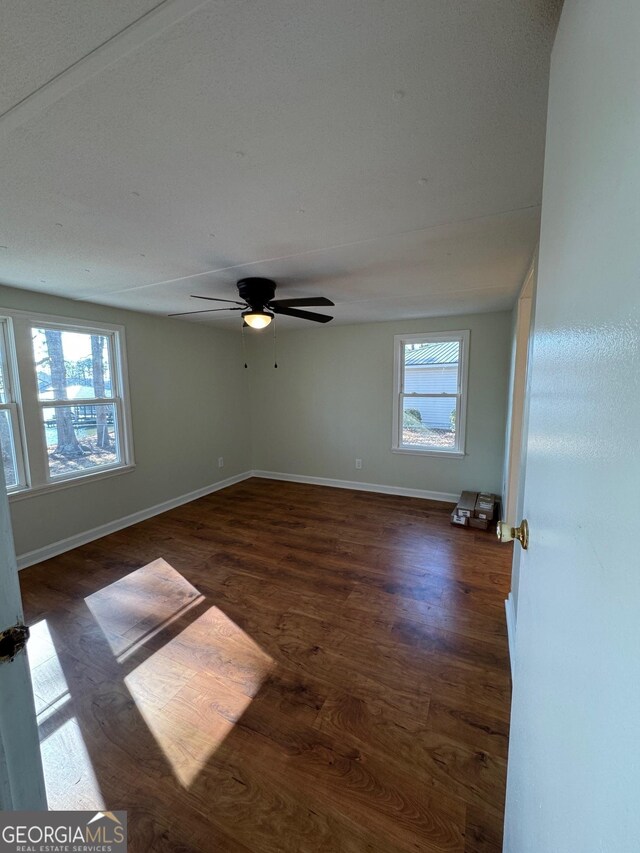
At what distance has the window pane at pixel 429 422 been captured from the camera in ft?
14.1

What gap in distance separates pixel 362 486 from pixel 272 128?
4.25m

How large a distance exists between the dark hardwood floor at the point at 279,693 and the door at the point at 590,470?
0.75 meters

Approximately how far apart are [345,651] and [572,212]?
215 centimetres

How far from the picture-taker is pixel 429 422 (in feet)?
14.5

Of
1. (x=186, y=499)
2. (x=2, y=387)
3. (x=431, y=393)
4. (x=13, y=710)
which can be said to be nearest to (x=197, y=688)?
(x=13, y=710)

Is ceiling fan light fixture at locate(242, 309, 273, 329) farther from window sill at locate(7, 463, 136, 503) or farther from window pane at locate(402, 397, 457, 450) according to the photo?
window pane at locate(402, 397, 457, 450)

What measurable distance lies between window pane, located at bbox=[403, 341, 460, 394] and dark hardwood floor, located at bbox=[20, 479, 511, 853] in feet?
Answer: 6.54

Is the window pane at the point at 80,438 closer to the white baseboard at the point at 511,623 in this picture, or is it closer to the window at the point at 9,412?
the window at the point at 9,412

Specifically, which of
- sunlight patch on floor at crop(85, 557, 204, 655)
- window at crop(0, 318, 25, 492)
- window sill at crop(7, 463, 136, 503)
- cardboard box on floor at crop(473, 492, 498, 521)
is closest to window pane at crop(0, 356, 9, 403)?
window at crop(0, 318, 25, 492)

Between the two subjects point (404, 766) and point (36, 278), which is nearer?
point (404, 766)

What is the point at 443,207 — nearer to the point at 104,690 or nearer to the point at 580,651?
the point at 580,651

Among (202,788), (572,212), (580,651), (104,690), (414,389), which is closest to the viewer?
(580,651)

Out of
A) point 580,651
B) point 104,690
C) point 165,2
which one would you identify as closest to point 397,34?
point 165,2

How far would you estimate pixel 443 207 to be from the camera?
5.22 ft
